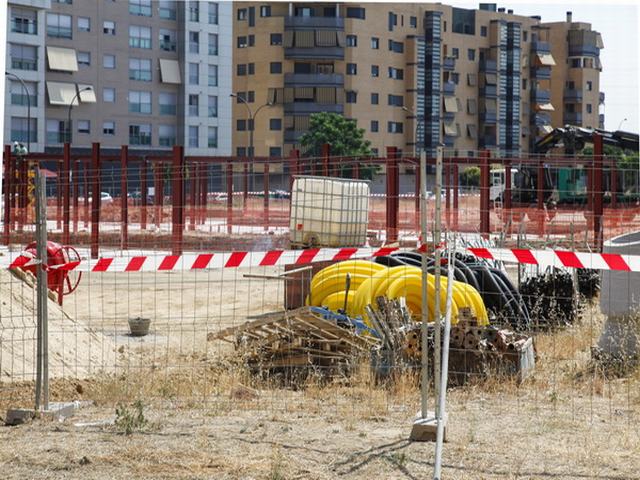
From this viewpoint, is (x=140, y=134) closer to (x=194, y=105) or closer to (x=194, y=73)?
(x=194, y=105)

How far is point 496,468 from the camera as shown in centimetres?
715

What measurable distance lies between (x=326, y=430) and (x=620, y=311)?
4423 millimetres

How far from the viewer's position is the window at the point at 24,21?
7469cm

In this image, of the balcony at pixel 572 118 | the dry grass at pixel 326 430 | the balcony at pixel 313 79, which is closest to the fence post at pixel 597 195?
the dry grass at pixel 326 430

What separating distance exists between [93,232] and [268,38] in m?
73.9

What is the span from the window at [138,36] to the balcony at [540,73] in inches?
1975

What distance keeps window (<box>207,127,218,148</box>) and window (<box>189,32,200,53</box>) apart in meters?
6.13

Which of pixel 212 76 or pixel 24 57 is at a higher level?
pixel 212 76

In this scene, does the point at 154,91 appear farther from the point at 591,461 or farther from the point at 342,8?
the point at 591,461

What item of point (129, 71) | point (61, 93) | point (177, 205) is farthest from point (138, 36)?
point (177, 205)

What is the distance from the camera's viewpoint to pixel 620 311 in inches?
450

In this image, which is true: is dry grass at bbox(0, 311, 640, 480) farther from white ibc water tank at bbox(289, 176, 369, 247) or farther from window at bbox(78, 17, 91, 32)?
window at bbox(78, 17, 91, 32)

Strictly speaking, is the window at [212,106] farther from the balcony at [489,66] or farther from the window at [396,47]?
the balcony at [489,66]

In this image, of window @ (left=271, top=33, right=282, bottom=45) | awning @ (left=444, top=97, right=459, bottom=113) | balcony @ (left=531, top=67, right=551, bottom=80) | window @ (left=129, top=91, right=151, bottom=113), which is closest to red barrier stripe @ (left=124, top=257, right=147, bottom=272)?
window @ (left=129, top=91, right=151, bottom=113)
